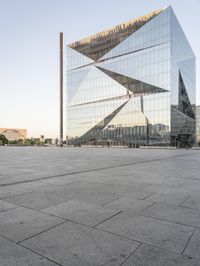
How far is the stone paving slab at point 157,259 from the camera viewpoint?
93.4 inches

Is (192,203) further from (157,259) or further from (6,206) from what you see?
(6,206)

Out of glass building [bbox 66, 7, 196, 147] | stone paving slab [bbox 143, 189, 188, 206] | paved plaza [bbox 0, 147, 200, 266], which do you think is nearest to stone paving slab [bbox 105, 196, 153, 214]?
paved plaza [bbox 0, 147, 200, 266]

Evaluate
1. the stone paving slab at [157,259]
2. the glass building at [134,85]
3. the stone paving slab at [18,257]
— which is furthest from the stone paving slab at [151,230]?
the glass building at [134,85]

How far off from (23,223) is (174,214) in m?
2.86

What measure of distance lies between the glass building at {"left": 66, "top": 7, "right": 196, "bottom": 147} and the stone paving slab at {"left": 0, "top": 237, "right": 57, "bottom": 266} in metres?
54.2

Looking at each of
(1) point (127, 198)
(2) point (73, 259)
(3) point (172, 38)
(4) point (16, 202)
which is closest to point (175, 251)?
(2) point (73, 259)

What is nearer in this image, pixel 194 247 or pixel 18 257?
pixel 18 257

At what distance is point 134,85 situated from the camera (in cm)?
6359

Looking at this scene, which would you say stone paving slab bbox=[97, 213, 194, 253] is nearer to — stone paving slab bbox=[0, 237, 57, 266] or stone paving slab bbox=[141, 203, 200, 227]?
stone paving slab bbox=[141, 203, 200, 227]

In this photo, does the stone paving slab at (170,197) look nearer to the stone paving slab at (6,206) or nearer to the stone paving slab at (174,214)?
the stone paving slab at (174,214)

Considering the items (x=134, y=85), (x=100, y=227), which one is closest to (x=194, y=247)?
(x=100, y=227)

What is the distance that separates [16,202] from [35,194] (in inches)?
30.3

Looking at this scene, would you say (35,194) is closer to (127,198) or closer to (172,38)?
(127,198)

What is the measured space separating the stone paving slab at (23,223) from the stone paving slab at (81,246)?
223mm
